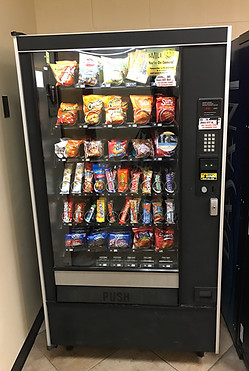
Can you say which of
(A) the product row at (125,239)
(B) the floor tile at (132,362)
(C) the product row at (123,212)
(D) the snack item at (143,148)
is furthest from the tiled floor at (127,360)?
(D) the snack item at (143,148)

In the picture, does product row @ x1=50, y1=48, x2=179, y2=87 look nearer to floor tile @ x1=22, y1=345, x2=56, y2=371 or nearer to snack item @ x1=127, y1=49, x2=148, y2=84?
snack item @ x1=127, y1=49, x2=148, y2=84

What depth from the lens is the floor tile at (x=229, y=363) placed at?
2.00 m

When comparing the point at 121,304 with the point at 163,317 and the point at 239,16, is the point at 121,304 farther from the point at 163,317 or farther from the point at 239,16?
the point at 239,16

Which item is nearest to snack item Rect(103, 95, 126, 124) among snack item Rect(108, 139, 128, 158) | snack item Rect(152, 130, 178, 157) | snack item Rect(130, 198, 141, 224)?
snack item Rect(108, 139, 128, 158)

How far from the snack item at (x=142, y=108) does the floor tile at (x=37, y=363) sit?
1.52 m

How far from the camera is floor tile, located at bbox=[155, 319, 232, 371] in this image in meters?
2.02

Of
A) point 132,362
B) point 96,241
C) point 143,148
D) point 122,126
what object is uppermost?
point 122,126

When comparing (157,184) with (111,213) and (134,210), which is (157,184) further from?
(111,213)

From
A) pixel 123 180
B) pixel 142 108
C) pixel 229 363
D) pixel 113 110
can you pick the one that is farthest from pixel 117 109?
pixel 229 363

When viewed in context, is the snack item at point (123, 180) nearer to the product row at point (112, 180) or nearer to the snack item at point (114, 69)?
the product row at point (112, 180)

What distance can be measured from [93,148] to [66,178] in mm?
239

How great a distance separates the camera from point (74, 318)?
2035mm

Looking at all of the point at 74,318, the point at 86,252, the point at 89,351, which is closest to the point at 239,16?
the point at 86,252

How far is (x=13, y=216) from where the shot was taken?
6.52 feet
